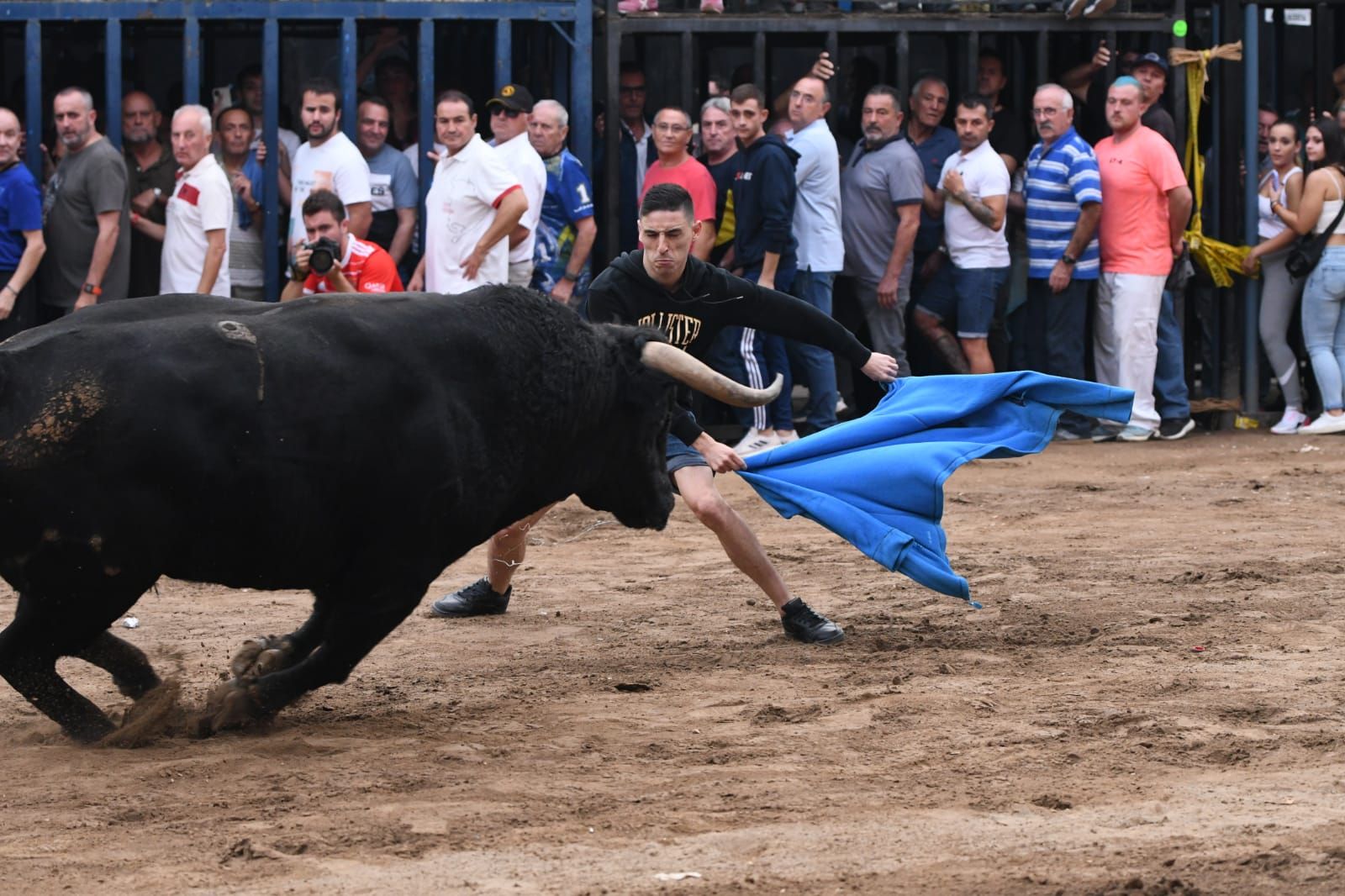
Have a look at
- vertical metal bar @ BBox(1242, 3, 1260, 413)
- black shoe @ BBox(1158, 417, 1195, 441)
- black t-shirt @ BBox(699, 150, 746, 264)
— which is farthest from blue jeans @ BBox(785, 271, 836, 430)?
vertical metal bar @ BBox(1242, 3, 1260, 413)

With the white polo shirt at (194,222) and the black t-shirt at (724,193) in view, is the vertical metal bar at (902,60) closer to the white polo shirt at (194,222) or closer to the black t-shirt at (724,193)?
the black t-shirt at (724,193)

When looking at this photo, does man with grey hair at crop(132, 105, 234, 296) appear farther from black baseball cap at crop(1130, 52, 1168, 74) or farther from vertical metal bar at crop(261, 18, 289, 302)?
black baseball cap at crop(1130, 52, 1168, 74)

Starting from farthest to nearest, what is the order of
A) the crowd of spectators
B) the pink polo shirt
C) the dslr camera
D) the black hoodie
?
1. the pink polo shirt
2. the crowd of spectators
3. the dslr camera
4. the black hoodie

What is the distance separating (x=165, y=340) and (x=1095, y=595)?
4036mm

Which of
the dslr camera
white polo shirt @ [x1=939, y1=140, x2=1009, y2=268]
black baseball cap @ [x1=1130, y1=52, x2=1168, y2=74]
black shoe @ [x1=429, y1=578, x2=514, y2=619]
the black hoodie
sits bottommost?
black shoe @ [x1=429, y1=578, x2=514, y2=619]

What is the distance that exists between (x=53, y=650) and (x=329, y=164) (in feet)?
19.8

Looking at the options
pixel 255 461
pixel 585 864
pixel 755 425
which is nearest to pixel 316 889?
pixel 585 864

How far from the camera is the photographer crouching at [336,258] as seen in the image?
31.0 ft

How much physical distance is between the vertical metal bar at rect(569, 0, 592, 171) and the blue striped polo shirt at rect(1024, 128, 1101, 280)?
9.15ft

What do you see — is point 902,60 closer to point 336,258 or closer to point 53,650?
point 336,258

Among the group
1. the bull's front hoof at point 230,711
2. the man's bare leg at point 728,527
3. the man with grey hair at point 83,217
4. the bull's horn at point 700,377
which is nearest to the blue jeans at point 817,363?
the man with grey hair at point 83,217

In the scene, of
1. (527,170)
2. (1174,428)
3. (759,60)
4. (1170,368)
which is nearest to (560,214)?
(527,170)

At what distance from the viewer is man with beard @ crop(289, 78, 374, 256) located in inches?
430

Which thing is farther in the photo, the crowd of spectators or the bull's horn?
the crowd of spectators
